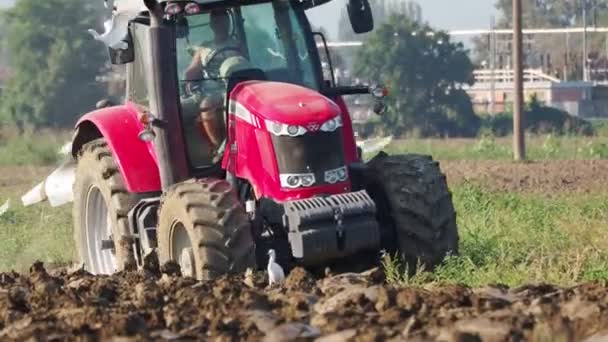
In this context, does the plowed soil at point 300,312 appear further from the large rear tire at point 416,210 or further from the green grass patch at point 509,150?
the green grass patch at point 509,150

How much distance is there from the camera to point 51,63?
177 ft

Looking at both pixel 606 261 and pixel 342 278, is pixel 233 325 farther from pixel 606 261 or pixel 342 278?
pixel 606 261

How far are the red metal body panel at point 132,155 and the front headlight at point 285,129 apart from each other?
121 centimetres

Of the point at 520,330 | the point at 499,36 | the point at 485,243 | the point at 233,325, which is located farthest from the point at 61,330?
the point at 499,36

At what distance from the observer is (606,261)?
35.5 ft

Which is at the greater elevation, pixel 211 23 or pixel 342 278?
pixel 211 23

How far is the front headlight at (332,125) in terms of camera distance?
995cm

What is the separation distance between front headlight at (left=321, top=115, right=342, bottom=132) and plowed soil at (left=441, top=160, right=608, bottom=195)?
10857mm

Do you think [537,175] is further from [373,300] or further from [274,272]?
[373,300]

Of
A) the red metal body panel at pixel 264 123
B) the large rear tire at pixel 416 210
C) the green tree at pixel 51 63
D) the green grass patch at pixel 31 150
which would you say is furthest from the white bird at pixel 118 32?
the green tree at pixel 51 63

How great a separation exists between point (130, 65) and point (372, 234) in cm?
261

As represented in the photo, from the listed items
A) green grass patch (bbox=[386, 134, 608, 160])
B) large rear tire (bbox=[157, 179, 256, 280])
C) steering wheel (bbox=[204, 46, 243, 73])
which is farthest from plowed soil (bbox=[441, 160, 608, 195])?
large rear tire (bbox=[157, 179, 256, 280])

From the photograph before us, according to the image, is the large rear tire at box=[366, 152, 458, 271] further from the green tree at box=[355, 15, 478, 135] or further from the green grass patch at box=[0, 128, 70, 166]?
the green tree at box=[355, 15, 478, 135]

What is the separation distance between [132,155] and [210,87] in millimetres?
763
